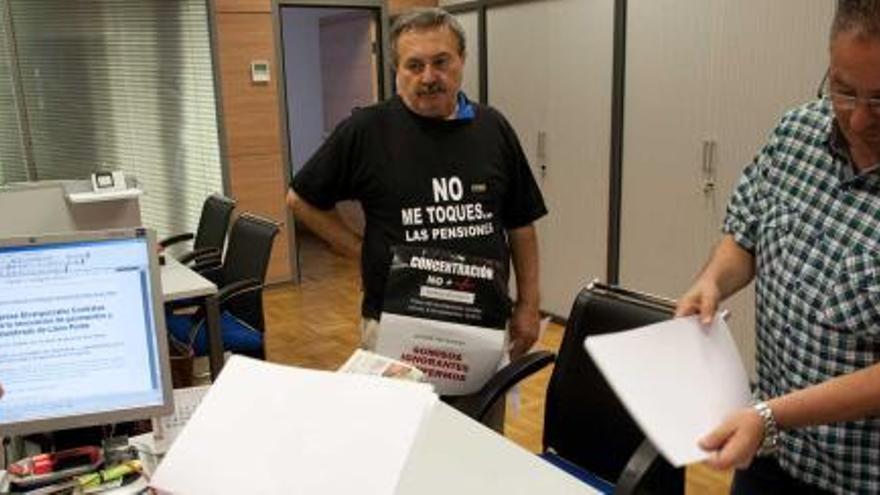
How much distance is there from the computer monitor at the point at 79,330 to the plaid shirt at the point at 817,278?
957 mm

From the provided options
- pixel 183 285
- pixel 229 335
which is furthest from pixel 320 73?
pixel 183 285

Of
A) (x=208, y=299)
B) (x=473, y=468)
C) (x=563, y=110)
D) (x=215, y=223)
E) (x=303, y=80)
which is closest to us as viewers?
(x=473, y=468)

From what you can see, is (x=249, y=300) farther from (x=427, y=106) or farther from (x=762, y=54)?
(x=762, y=54)

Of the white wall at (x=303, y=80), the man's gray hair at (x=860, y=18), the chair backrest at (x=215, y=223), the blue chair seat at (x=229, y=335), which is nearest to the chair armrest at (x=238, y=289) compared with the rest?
the blue chair seat at (x=229, y=335)

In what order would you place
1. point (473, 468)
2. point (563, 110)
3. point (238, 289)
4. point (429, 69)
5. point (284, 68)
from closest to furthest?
1. point (473, 468)
2. point (429, 69)
3. point (238, 289)
4. point (563, 110)
5. point (284, 68)

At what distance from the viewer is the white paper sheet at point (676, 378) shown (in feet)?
3.08

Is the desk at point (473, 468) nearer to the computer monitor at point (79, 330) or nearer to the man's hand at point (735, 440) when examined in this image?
the man's hand at point (735, 440)

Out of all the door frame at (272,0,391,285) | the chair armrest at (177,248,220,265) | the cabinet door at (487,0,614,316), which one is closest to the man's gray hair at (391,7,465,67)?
the chair armrest at (177,248,220,265)

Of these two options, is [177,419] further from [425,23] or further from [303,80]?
[303,80]

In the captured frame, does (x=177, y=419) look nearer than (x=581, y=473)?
Yes

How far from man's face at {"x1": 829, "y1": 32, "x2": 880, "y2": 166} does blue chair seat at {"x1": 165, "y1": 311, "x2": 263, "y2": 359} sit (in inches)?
97.3

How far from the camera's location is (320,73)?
293 inches

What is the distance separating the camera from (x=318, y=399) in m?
1.08

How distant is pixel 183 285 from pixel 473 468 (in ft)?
6.19
